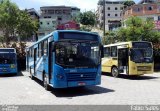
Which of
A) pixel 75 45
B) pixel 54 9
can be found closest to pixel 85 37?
pixel 75 45

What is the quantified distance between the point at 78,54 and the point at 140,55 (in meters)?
8.73

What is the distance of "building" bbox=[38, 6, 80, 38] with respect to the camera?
8656cm

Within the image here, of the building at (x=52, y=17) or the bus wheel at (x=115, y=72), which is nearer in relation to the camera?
the bus wheel at (x=115, y=72)

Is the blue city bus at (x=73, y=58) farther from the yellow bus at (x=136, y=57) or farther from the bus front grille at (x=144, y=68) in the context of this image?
the bus front grille at (x=144, y=68)

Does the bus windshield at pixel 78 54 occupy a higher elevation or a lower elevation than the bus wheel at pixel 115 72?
higher

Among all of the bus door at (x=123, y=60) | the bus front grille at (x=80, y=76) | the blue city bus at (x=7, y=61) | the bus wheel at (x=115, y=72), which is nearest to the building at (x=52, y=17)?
the blue city bus at (x=7, y=61)

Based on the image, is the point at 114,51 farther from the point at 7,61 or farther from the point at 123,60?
the point at 7,61

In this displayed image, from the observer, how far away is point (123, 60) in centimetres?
2323

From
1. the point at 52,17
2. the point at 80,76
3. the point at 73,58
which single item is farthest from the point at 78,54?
the point at 52,17

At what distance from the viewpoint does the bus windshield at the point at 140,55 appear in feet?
72.0

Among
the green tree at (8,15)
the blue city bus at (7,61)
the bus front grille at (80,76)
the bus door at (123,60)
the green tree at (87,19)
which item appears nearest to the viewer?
the bus front grille at (80,76)

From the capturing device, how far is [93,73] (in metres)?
14.8

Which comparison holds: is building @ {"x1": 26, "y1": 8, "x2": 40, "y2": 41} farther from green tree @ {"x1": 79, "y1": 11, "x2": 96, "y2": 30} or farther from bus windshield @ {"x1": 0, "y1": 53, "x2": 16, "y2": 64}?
bus windshield @ {"x1": 0, "y1": 53, "x2": 16, "y2": 64}

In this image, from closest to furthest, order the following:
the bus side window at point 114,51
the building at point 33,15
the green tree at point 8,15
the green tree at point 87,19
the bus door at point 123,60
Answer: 1. the bus door at point 123,60
2. the bus side window at point 114,51
3. the green tree at point 8,15
4. the building at point 33,15
5. the green tree at point 87,19
